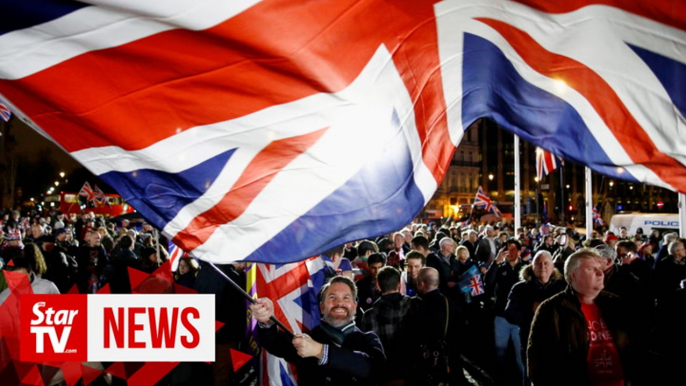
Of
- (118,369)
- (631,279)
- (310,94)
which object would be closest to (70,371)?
(118,369)

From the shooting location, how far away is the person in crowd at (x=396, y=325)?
4.68m

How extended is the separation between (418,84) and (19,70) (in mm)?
2012

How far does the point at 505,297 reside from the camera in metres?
7.57

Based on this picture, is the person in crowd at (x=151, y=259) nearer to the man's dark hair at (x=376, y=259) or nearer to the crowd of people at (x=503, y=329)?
the crowd of people at (x=503, y=329)

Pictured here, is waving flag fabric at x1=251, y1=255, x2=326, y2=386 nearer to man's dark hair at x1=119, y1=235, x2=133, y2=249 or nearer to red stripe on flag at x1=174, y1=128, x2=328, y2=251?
red stripe on flag at x1=174, y1=128, x2=328, y2=251

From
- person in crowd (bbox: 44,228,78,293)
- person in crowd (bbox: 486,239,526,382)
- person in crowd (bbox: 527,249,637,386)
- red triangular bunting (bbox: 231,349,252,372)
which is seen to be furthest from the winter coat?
person in crowd (bbox: 44,228,78,293)

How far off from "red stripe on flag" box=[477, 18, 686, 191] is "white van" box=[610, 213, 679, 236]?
2709 centimetres

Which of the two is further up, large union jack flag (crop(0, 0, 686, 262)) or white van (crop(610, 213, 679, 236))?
large union jack flag (crop(0, 0, 686, 262))

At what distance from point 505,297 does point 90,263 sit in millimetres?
6753

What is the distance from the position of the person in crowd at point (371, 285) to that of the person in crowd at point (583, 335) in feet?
12.0

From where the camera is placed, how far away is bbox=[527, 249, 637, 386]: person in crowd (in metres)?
3.78

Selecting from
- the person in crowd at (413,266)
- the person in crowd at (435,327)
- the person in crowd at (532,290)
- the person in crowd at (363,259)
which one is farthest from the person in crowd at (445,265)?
the person in crowd at (435,327)

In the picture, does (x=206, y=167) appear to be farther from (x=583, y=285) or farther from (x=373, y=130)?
(x=583, y=285)

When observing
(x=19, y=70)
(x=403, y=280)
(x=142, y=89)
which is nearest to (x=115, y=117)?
(x=142, y=89)
